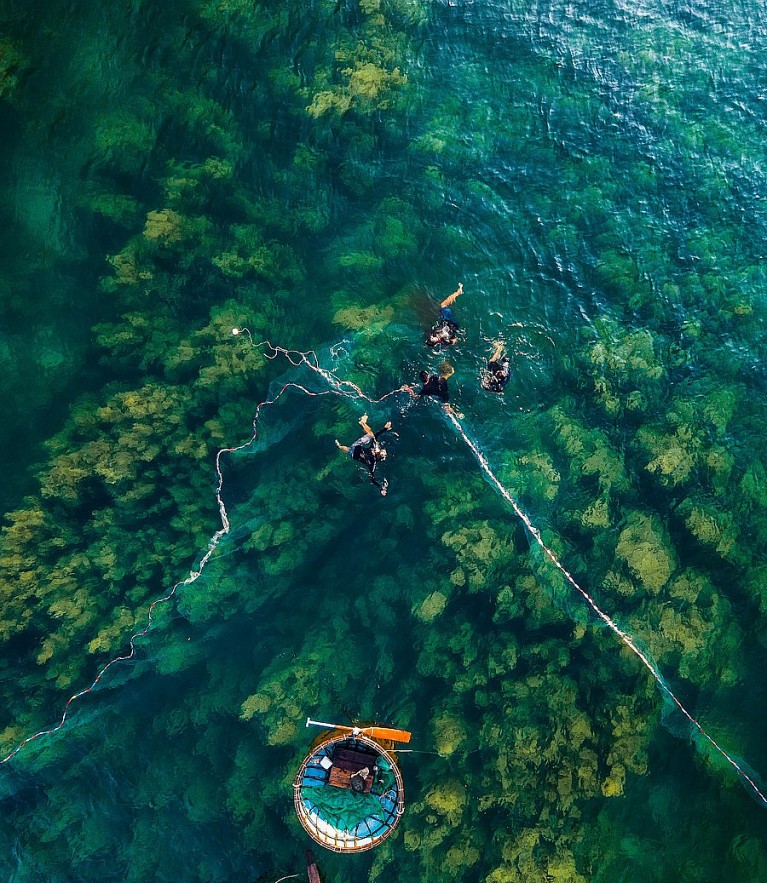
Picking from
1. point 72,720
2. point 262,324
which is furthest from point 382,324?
point 72,720

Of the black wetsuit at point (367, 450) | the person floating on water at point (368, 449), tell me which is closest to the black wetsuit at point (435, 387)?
the person floating on water at point (368, 449)

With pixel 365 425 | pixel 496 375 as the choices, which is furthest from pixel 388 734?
pixel 496 375

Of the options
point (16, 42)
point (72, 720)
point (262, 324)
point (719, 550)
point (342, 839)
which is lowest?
point (72, 720)

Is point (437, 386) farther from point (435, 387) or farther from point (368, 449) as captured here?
point (368, 449)

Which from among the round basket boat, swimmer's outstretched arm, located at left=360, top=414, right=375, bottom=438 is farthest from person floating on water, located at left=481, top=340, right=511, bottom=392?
the round basket boat

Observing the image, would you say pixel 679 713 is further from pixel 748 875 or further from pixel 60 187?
pixel 60 187

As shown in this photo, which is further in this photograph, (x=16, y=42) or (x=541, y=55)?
(x=541, y=55)
